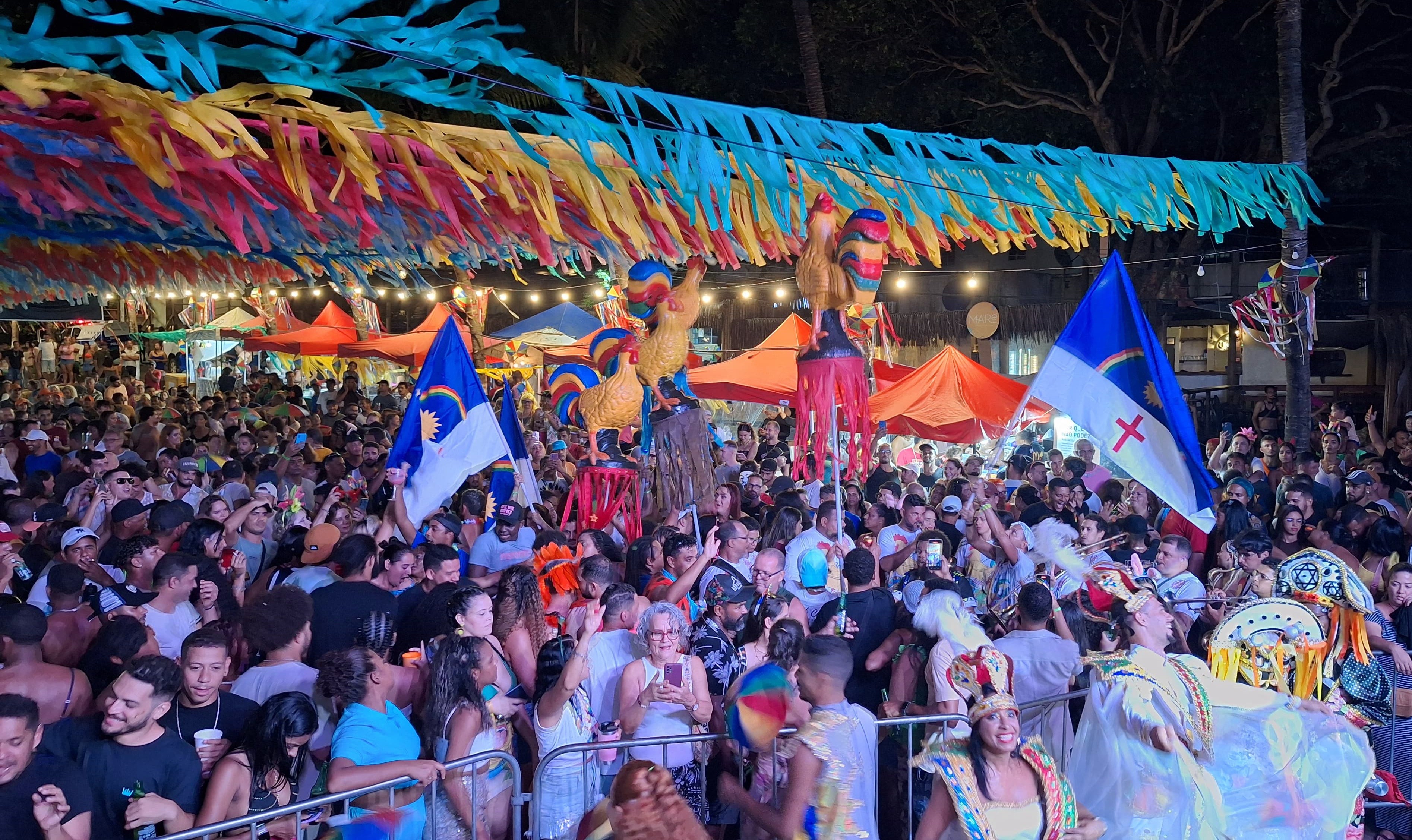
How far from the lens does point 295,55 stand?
4.75 metres

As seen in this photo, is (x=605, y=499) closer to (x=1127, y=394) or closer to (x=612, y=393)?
(x=612, y=393)

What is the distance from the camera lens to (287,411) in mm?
15992

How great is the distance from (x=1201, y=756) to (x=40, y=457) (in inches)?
373

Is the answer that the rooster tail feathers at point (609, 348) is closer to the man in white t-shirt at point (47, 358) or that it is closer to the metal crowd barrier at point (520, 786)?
the metal crowd barrier at point (520, 786)

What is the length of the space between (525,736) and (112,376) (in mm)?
22553

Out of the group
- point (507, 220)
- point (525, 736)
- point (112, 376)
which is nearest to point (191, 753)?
point (525, 736)

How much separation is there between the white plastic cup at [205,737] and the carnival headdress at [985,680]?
2456mm


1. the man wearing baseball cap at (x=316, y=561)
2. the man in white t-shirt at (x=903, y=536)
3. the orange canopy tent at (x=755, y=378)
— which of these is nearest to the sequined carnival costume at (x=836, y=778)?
→ the man wearing baseball cap at (x=316, y=561)

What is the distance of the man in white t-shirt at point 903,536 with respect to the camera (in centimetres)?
737

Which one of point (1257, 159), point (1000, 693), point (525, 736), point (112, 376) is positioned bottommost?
point (525, 736)

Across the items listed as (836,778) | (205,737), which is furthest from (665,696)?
(205,737)

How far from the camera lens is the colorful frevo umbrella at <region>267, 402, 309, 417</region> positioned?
1566 centimetres

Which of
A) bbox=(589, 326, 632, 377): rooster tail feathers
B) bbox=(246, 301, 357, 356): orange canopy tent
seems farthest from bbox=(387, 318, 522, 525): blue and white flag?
bbox=(246, 301, 357, 356): orange canopy tent

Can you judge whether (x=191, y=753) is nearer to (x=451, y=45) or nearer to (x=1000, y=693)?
(x=1000, y=693)
